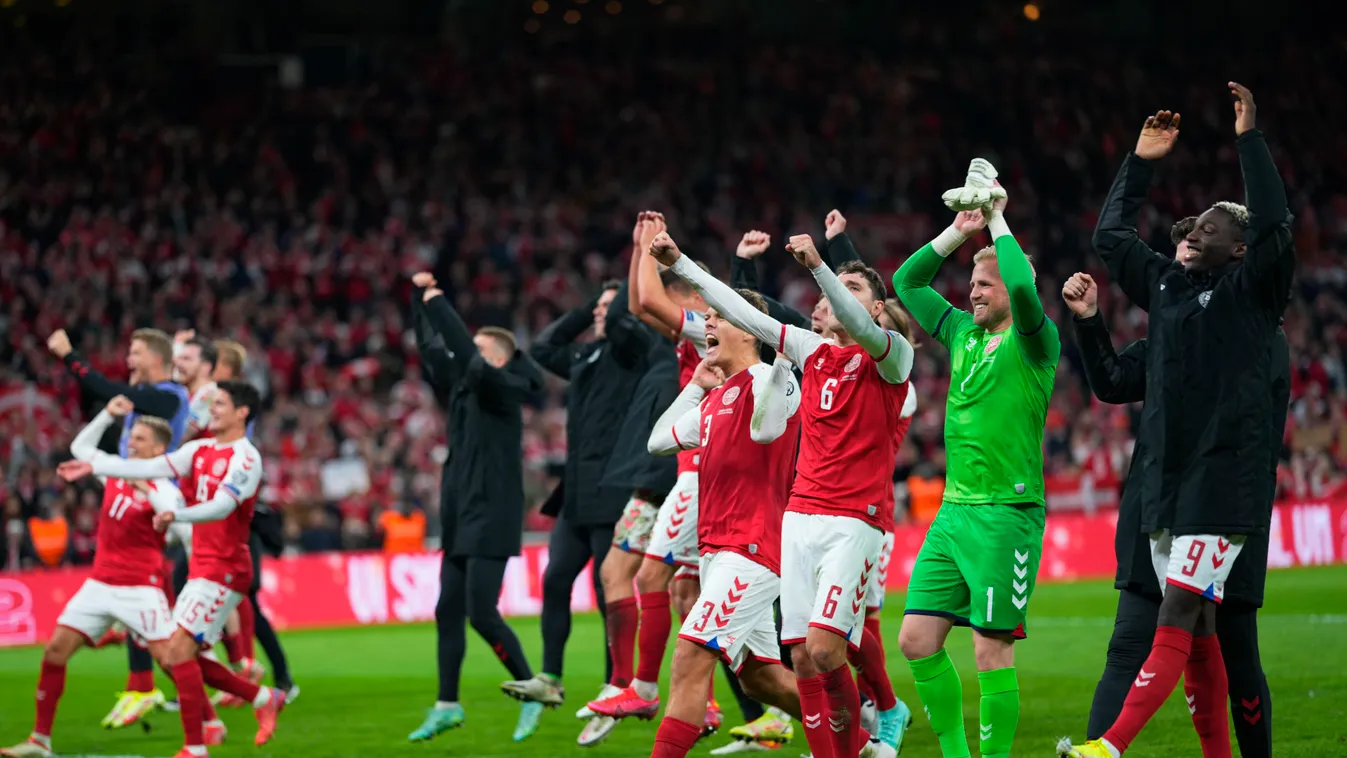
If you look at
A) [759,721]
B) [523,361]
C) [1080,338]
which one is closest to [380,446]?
[523,361]

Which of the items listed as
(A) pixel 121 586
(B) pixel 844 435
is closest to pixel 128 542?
(A) pixel 121 586

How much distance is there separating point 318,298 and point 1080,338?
21113 millimetres

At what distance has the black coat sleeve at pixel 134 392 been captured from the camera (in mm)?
11195

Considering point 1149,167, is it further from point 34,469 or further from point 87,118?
point 87,118

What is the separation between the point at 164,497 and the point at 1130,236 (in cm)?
610

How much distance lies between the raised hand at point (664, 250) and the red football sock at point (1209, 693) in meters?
2.66

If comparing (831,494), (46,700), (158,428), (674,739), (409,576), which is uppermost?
(158,428)

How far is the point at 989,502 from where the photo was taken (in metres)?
6.89

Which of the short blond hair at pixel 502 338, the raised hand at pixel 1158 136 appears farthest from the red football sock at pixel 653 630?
the raised hand at pixel 1158 136

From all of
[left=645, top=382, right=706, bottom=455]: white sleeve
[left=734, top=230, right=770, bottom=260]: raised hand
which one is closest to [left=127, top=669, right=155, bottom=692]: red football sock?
[left=645, top=382, right=706, bottom=455]: white sleeve

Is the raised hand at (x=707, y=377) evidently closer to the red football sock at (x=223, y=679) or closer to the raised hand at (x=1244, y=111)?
the raised hand at (x=1244, y=111)

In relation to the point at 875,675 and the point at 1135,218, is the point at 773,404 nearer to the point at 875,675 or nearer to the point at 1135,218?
the point at 1135,218

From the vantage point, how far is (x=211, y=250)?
26703mm

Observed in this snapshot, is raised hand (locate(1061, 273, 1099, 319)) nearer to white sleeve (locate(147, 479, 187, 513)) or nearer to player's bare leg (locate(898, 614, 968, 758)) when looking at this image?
player's bare leg (locate(898, 614, 968, 758))
